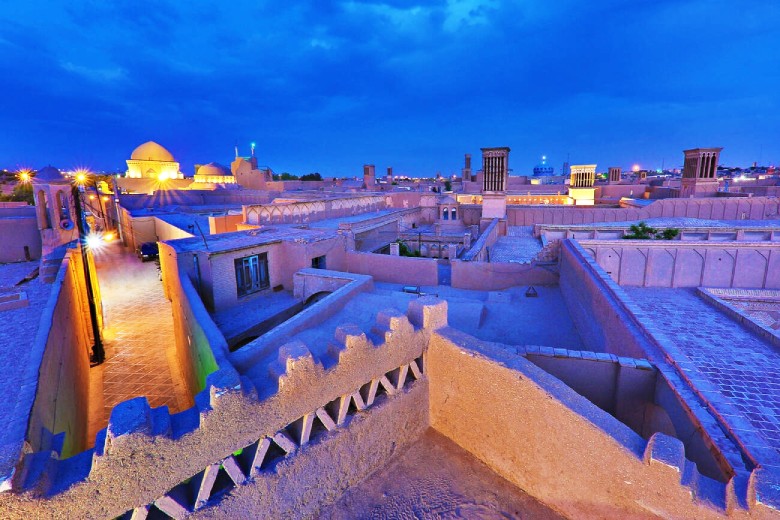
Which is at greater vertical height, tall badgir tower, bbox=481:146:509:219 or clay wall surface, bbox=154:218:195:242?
tall badgir tower, bbox=481:146:509:219

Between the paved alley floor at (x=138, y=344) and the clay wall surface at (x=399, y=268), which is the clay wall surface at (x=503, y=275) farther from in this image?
the paved alley floor at (x=138, y=344)

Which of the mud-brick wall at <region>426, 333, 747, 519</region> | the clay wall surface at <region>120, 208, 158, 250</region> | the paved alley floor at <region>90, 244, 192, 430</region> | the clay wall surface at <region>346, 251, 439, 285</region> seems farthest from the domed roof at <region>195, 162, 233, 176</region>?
the mud-brick wall at <region>426, 333, 747, 519</region>

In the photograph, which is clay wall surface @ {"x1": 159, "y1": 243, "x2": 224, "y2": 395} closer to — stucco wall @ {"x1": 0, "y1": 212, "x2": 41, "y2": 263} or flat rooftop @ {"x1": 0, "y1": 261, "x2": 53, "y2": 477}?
flat rooftop @ {"x1": 0, "y1": 261, "x2": 53, "y2": 477}

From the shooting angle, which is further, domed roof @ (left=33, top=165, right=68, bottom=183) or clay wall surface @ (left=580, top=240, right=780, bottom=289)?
domed roof @ (left=33, top=165, right=68, bottom=183)

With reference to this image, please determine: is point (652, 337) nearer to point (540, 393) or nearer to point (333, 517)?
point (540, 393)

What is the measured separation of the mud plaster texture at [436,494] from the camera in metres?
4.80

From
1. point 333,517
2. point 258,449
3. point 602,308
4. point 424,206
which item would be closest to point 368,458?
point 333,517

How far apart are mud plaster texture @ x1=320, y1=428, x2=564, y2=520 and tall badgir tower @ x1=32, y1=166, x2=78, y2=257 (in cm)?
1579

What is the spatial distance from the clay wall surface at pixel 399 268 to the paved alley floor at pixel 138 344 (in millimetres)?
6386

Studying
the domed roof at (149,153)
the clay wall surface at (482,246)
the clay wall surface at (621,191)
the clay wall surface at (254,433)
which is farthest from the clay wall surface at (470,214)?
the domed roof at (149,153)

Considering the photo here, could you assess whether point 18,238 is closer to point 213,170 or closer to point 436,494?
point 436,494

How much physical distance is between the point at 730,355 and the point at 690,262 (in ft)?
24.8

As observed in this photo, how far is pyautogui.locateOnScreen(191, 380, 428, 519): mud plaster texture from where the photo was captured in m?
4.11

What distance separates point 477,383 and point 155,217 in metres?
23.2
